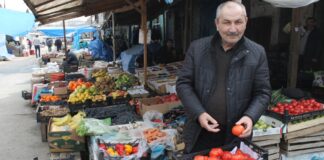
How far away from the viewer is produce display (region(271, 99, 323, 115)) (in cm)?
409

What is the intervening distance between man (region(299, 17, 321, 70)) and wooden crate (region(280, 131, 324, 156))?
101 inches

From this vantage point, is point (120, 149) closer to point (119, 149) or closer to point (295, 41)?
point (119, 149)

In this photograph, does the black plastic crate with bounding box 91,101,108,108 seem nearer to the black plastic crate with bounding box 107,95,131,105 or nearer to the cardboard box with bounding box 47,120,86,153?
the black plastic crate with bounding box 107,95,131,105

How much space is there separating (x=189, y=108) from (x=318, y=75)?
4334mm

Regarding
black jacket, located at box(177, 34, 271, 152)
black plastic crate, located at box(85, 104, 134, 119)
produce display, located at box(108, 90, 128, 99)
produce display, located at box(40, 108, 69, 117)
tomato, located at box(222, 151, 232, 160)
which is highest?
black jacket, located at box(177, 34, 271, 152)

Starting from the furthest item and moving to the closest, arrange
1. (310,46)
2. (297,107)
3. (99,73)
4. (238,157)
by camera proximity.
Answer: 1. (99,73)
2. (310,46)
3. (297,107)
4. (238,157)

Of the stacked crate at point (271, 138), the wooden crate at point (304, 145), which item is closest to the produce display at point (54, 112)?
the stacked crate at point (271, 138)

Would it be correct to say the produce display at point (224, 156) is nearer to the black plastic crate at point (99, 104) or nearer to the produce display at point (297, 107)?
the produce display at point (297, 107)

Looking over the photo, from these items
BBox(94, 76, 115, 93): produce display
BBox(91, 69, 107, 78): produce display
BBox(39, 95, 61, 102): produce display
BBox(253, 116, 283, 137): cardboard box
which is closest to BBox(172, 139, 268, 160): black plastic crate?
BBox(253, 116, 283, 137): cardboard box

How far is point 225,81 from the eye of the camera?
2.27 metres

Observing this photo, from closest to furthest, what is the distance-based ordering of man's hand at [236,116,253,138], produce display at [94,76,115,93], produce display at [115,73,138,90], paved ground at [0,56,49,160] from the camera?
man's hand at [236,116,253,138] → paved ground at [0,56,49,160] → produce display at [94,76,115,93] → produce display at [115,73,138,90]

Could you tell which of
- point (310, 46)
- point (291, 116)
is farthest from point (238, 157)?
point (310, 46)

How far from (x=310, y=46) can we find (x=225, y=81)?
4.72m

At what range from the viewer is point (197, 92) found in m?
2.38
